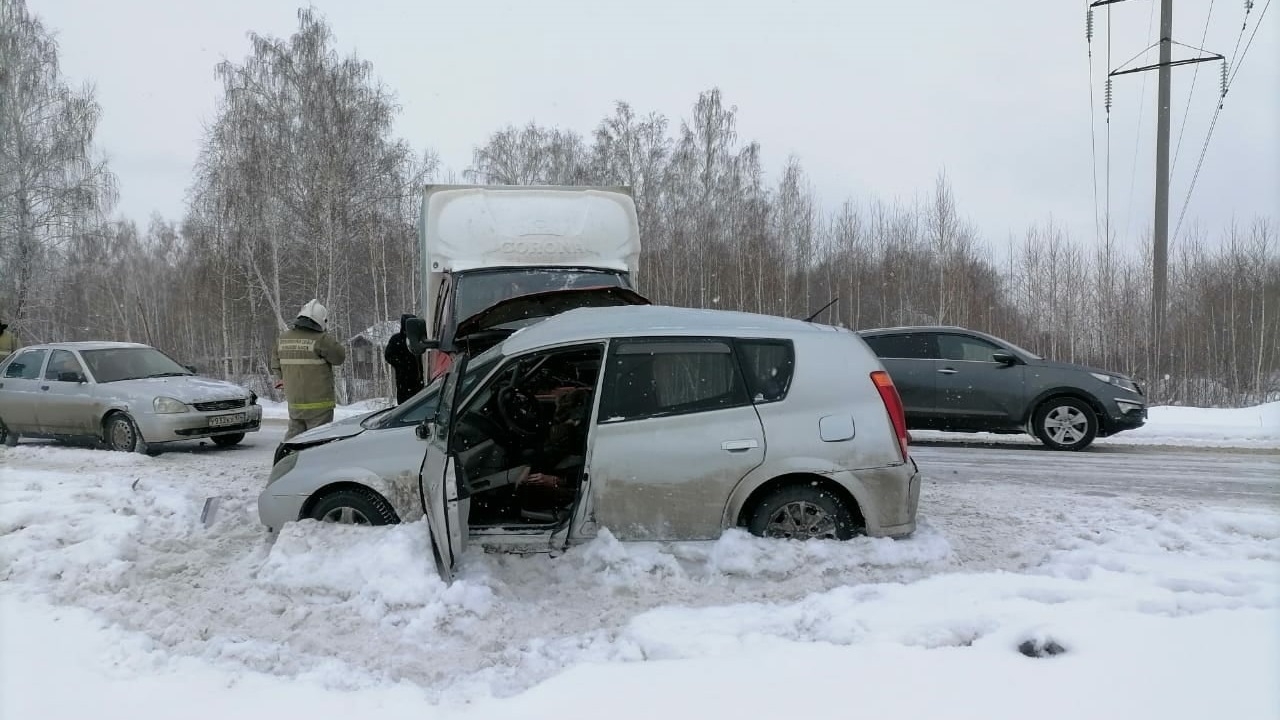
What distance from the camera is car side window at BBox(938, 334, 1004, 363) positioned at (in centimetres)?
1030

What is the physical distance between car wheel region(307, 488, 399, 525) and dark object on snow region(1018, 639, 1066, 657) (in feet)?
12.2

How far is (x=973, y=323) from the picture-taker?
27.1 m

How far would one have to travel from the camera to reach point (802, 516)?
182 inches

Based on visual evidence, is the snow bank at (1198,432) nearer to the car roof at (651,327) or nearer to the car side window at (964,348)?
the car side window at (964,348)

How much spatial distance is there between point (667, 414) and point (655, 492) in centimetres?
48

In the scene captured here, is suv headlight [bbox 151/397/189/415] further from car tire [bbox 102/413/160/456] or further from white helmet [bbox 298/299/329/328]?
white helmet [bbox 298/299/329/328]

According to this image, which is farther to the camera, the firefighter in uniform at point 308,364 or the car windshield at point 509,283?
the car windshield at point 509,283

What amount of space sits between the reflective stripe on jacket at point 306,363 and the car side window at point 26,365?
18.3 ft

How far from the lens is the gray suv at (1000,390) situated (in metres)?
9.84

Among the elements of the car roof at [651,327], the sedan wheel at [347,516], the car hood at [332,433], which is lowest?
the sedan wheel at [347,516]

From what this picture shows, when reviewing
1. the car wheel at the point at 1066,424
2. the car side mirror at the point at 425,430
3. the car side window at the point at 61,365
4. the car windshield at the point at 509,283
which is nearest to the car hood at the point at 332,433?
the car side mirror at the point at 425,430

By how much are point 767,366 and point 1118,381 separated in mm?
7737

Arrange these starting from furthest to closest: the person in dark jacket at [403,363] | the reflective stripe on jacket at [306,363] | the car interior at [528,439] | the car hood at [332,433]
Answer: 1. the person in dark jacket at [403,363]
2. the reflective stripe on jacket at [306,363]
3. the car hood at [332,433]
4. the car interior at [528,439]

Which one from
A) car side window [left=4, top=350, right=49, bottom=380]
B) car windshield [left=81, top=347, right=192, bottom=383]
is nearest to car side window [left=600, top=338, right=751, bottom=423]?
car windshield [left=81, top=347, right=192, bottom=383]
